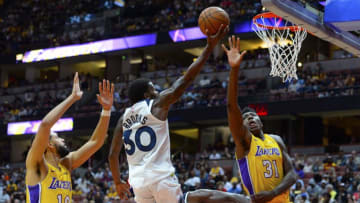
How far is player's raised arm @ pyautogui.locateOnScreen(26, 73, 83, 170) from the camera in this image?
16.2 feet

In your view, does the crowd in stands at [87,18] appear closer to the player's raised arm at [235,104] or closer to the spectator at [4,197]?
the spectator at [4,197]

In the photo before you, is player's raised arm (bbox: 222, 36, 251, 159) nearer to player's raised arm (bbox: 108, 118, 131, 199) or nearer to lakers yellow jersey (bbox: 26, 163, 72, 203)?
player's raised arm (bbox: 108, 118, 131, 199)

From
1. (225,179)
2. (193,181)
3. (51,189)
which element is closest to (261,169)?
(51,189)

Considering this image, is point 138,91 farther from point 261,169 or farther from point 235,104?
point 261,169

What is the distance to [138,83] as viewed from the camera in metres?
5.61

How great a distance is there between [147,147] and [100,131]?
1.64ft

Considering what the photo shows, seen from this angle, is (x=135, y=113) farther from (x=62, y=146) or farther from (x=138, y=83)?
(x=62, y=146)

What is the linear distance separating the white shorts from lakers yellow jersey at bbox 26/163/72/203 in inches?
26.4

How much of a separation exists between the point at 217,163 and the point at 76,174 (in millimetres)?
5210

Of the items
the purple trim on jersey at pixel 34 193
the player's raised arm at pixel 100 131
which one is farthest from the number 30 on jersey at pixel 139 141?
the purple trim on jersey at pixel 34 193

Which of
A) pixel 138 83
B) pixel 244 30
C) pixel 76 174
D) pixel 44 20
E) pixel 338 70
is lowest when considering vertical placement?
pixel 76 174

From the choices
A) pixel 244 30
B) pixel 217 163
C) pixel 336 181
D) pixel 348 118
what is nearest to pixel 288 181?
pixel 336 181

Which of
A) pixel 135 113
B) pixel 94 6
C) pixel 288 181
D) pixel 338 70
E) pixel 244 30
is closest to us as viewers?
pixel 135 113

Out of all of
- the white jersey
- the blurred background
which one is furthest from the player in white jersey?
the blurred background
